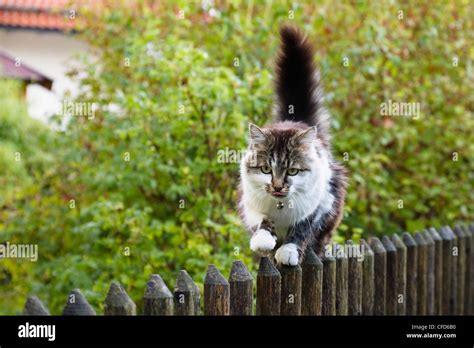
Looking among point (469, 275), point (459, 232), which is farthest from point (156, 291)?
point (469, 275)

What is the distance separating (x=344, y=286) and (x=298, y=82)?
1056 millimetres

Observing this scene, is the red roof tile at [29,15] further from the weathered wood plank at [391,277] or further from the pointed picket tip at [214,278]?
the pointed picket tip at [214,278]

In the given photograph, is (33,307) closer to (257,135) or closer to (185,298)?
(185,298)

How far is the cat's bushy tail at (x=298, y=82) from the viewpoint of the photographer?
3689 millimetres

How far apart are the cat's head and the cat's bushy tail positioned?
0.55 m

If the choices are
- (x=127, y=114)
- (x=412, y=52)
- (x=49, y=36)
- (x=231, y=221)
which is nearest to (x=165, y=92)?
(x=127, y=114)

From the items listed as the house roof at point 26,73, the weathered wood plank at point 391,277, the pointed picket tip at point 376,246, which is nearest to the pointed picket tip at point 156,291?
the pointed picket tip at point 376,246

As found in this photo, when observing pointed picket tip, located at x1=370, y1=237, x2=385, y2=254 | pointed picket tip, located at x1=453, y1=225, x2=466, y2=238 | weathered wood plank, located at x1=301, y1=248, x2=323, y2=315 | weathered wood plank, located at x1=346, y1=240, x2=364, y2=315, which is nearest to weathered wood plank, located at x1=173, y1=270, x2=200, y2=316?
weathered wood plank, located at x1=301, y1=248, x2=323, y2=315

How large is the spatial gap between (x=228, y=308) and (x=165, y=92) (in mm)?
2378

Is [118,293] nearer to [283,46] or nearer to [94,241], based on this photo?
[283,46]

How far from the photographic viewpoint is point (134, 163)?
444 cm

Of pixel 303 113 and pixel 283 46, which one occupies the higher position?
pixel 283 46

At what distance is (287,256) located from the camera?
2877mm

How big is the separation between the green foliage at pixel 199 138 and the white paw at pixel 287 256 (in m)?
1.11
